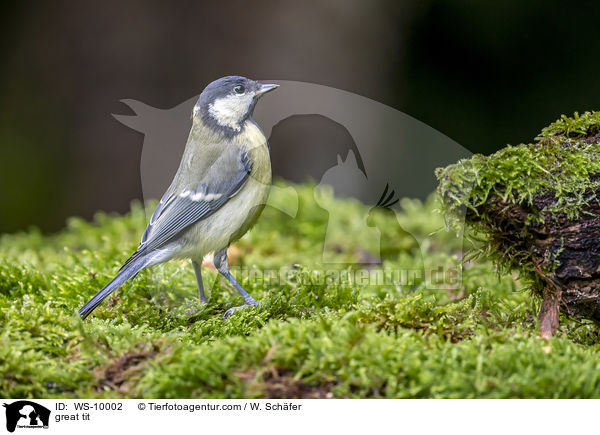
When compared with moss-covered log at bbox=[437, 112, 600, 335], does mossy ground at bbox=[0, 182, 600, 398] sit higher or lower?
lower

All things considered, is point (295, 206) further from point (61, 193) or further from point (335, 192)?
point (61, 193)

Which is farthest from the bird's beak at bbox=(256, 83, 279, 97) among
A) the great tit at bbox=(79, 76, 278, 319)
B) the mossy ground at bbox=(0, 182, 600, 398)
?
the mossy ground at bbox=(0, 182, 600, 398)

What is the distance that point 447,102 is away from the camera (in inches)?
245

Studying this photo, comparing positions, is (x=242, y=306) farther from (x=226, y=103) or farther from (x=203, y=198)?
(x=226, y=103)

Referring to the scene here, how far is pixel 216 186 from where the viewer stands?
2703mm

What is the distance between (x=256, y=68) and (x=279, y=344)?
494 cm

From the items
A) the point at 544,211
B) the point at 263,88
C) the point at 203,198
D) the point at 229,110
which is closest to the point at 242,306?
the point at 203,198

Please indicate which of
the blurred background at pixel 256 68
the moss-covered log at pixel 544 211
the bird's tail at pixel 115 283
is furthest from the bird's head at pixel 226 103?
the blurred background at pixel 256 68

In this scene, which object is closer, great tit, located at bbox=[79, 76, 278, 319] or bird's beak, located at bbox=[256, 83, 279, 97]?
great tit, located at bbox=[79, 76, 278, 319]

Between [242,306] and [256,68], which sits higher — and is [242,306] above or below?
below

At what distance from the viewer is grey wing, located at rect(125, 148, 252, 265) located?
269 centimetres

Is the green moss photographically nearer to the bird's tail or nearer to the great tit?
the great tit

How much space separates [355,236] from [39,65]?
14.5 ft

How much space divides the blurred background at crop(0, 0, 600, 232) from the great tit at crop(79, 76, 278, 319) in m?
3.46
